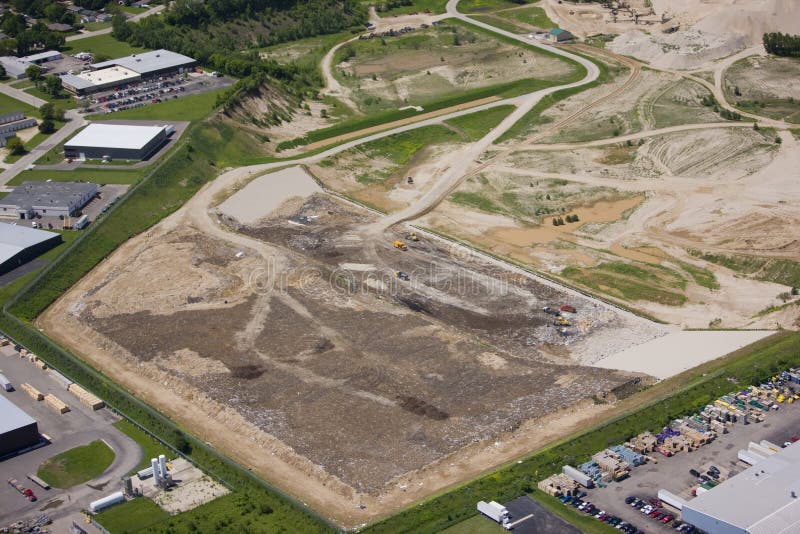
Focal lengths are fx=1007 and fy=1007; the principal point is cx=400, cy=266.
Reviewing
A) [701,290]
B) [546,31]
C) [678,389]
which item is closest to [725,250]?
[701,290]

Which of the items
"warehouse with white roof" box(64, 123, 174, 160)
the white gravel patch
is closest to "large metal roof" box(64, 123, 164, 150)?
"warehouse with white roof" box(64, 123, 174, 160)

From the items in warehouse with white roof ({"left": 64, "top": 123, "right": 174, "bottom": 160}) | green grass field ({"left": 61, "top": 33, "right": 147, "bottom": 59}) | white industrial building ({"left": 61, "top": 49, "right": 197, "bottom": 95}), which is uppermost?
green grass field ({"left": 61, "top": 33, "right": 147, "bottom": 59})

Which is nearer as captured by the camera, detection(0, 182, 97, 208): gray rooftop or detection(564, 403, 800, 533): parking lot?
detection(564, 403, 800, 533): parking lot

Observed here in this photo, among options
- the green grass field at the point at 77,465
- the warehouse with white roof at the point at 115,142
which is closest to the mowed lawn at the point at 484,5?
the warehouse with white roof at the point at 115,142

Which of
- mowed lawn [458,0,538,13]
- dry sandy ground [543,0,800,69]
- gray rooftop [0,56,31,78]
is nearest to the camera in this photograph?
gray rooftop [0,56,31,78]

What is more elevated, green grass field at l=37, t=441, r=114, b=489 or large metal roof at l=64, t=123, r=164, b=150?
large metal roof at l=64, t=123, r=164, b=150

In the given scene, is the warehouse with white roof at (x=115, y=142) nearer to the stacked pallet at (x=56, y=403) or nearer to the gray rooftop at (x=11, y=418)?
the stacked pallet at (x=56, y=403)

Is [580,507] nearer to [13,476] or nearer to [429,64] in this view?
[13,476]

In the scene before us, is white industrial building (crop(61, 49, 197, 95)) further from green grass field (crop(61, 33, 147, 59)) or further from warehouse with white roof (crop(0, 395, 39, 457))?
warehouse with white roof (crop(0, 395, 39, 457))
